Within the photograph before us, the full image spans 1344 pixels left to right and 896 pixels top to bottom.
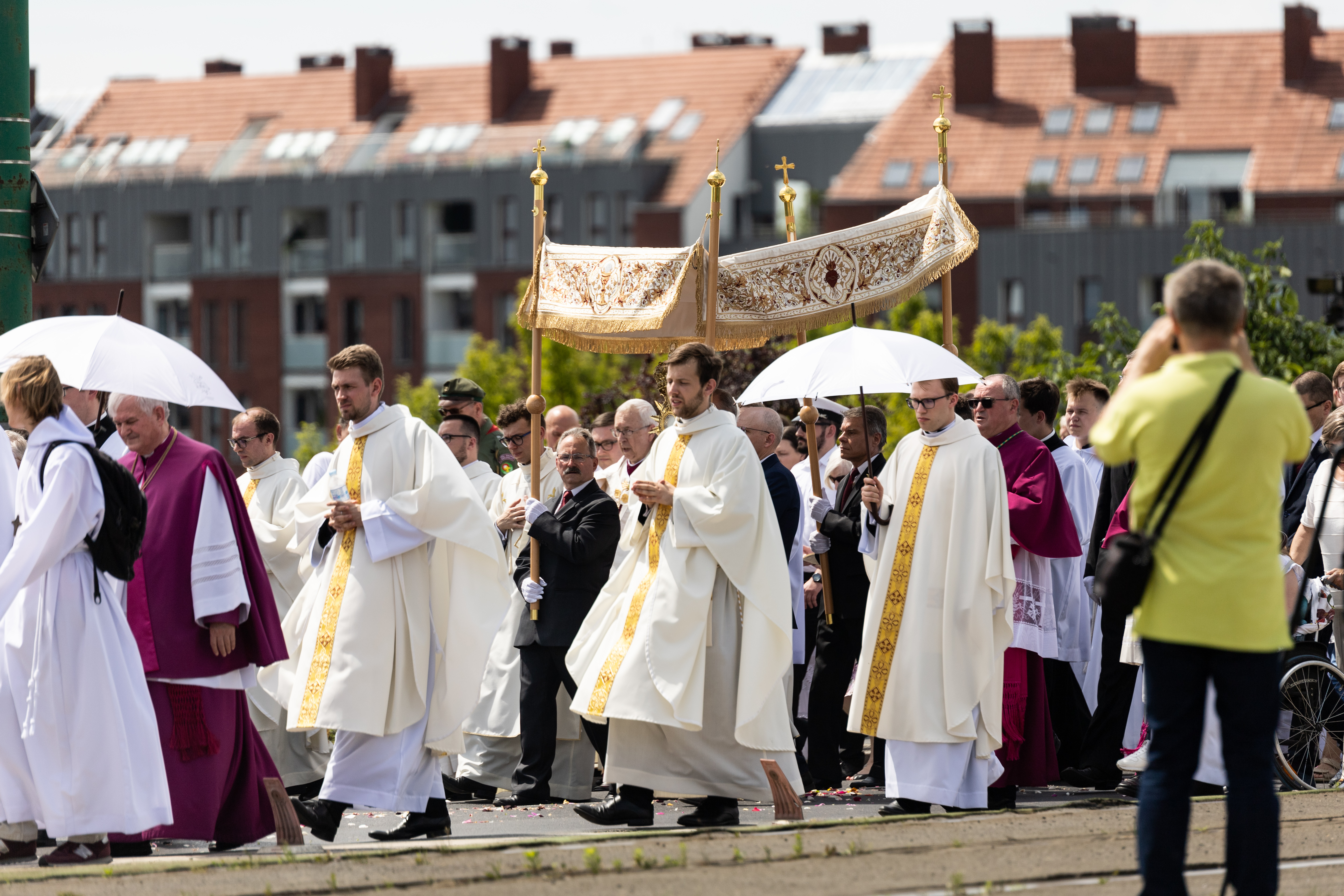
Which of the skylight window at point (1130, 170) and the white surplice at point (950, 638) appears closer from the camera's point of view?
the white surplice at point (950, 638)

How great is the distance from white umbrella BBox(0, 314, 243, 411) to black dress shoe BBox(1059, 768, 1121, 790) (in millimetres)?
4630

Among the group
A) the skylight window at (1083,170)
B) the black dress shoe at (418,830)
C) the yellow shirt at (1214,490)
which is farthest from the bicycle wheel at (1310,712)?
the skylight window at (1083,170)

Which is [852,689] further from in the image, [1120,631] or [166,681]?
[166,681]

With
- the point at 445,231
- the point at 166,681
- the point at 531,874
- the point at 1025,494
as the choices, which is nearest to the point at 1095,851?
the point at 531,874

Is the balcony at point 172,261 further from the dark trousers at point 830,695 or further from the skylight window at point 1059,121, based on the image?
the dark trousers at point 830,695

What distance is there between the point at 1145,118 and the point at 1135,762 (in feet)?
166

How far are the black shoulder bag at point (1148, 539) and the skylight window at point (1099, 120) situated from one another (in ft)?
177

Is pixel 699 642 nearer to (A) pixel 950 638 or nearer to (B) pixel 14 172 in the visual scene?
(A) pixel 950 638

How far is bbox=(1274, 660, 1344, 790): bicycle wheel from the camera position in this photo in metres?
10.0

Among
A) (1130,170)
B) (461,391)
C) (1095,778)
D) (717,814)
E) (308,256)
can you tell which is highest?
(461,391)

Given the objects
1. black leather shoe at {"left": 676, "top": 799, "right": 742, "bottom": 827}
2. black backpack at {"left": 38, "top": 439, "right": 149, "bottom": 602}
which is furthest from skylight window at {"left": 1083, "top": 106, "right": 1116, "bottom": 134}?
black backpack at {"left": 38, "top": 439, "right": 149, "bottom": 602}

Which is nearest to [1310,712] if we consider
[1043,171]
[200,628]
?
[200,628]

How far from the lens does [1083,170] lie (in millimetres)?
56719

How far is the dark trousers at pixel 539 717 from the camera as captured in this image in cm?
1041
